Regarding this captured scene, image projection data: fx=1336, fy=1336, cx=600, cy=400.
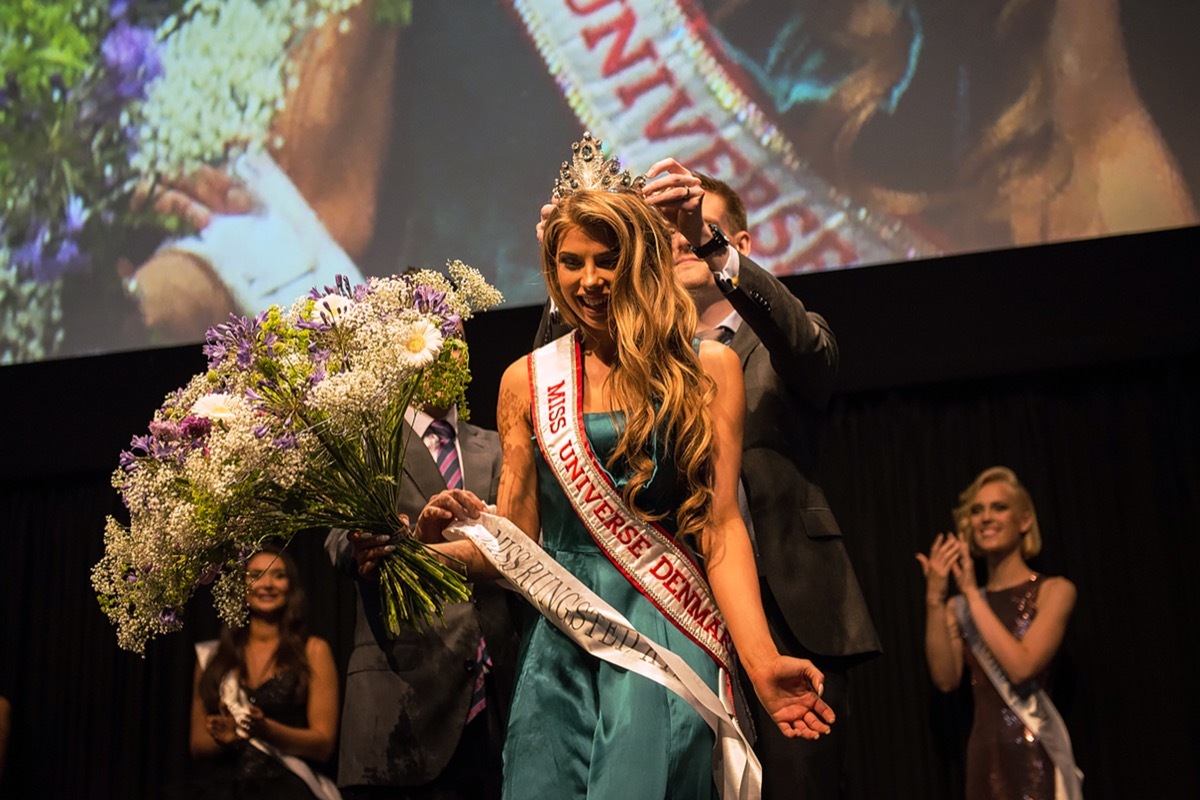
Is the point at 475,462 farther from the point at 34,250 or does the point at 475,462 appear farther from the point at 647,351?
the point at 34,250

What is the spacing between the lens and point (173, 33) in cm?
450

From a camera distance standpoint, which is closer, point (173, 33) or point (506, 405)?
point (506, 405)

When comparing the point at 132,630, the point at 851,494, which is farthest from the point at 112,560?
the point at 851,494

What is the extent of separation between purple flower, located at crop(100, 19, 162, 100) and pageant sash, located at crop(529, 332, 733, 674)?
118 inches

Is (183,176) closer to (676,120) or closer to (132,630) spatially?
(676,120)

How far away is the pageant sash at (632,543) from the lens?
6.75ft

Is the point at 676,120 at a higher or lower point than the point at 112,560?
higher

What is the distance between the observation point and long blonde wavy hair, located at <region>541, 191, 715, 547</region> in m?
2.05

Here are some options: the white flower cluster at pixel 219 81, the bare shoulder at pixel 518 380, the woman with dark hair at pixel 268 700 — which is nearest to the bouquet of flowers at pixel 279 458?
the bare shoulder at pixel 518 380

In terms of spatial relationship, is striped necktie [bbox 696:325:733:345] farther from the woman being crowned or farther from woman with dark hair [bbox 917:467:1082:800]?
woman with dark hair [bbox 917:467:1082:800]

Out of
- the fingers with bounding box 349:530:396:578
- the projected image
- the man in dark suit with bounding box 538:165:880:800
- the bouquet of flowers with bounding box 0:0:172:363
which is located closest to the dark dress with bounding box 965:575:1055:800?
the projected image

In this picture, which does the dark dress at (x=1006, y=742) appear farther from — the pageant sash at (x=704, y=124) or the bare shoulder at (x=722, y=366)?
the bare shoulder at (x=722, y=366)

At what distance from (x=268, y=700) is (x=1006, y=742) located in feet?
6.99

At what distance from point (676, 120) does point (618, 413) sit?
2056 millimetres
